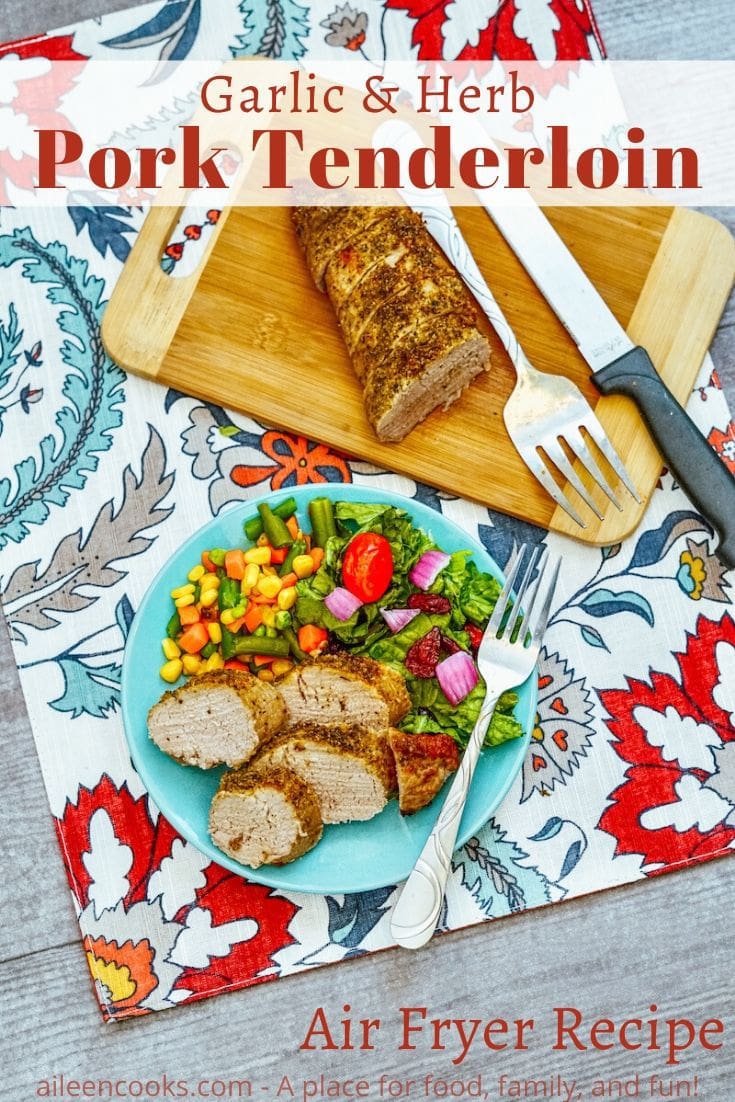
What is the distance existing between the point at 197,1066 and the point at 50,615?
1508mm

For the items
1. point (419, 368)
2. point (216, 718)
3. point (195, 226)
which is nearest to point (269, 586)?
point (216, 718)

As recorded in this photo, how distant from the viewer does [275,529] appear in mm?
3453

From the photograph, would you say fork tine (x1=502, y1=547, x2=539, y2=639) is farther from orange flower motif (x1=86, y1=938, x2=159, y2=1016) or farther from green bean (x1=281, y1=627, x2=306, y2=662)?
orange flower motif (x1=86, y1=938, x2=159, y2=1016)

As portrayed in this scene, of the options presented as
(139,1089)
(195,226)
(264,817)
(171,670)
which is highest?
(195,226)

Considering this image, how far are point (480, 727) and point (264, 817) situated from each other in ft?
2.24

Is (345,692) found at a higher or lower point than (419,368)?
lower

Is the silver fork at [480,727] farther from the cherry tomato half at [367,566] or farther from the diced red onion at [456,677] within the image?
the cherry tomato half at [367,566]

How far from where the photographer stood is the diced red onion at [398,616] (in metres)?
3.39

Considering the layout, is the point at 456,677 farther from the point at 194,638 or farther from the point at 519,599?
the point at 194,638

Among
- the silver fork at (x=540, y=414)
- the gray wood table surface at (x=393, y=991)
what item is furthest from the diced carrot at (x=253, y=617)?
the silver fork at (x=540, y=414)

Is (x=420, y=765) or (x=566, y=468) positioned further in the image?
(x=566, y=468)

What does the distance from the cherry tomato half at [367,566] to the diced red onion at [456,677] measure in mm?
298

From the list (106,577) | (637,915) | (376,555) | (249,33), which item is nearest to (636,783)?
(637,915)

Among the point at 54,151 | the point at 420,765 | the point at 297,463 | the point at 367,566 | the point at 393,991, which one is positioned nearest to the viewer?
the point at 420,765
